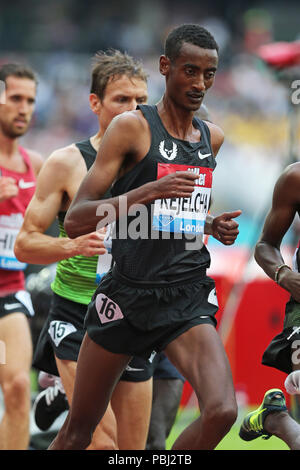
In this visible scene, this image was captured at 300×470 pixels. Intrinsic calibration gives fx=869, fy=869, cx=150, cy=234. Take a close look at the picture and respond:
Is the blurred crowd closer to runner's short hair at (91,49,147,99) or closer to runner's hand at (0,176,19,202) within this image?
runner's short hair at (91,49,147,99)

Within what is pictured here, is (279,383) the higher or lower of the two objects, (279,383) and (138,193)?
the lower

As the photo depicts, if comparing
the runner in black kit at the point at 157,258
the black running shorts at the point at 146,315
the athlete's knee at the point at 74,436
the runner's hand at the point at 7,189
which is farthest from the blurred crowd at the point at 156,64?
the athlete's knee at the point at 74,436

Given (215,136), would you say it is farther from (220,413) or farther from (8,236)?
(8,236)

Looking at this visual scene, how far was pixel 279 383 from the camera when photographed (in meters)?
8.30

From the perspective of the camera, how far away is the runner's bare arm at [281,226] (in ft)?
13.8

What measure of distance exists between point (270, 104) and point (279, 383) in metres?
9.02

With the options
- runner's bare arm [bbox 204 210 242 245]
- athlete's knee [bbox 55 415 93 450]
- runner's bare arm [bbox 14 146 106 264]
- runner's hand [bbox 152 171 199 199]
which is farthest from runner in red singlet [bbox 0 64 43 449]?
runner's hand [bbox 152 171 199 199]

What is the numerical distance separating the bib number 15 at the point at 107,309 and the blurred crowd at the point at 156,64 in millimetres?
4291

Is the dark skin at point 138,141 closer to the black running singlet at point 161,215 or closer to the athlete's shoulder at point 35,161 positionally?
the black running singlet at point 161,215

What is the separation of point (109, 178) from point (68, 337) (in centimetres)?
134

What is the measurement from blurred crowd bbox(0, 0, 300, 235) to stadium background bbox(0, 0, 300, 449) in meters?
0.02

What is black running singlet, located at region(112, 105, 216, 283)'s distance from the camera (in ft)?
13.0
